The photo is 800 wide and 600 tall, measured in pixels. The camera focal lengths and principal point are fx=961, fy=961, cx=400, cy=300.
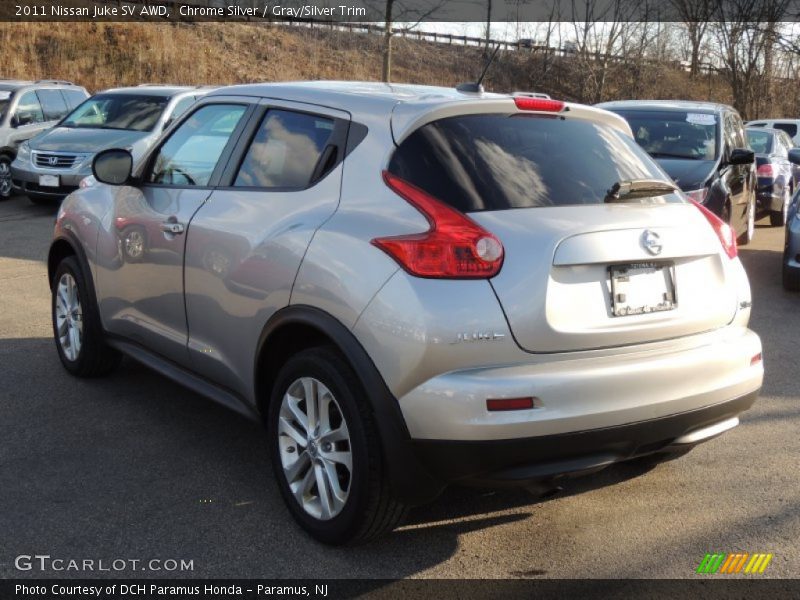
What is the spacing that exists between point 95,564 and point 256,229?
1.44m

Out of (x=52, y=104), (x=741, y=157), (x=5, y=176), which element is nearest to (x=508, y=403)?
(x=741, y=157)

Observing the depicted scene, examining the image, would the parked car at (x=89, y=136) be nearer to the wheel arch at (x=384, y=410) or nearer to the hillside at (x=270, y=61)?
the wheel arch at (x=384, y=410)

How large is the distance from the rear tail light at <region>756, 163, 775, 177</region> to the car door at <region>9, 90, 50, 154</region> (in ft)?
37.7

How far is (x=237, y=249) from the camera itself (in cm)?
405

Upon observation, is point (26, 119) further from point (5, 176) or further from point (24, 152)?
point (24, 152)

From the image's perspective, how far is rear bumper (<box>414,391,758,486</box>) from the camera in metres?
3.23

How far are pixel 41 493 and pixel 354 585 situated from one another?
5.06 feet

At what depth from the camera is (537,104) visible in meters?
3.88

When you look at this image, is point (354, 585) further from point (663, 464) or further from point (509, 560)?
point (663, 464)

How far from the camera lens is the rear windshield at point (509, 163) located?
3.48m

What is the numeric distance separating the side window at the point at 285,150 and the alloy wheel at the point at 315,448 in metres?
0.87

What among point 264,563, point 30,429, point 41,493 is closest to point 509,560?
point 264,563

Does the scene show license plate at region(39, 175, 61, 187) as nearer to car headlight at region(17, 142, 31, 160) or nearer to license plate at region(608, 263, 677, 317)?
car headlight at region(17, 142, 31, 160)

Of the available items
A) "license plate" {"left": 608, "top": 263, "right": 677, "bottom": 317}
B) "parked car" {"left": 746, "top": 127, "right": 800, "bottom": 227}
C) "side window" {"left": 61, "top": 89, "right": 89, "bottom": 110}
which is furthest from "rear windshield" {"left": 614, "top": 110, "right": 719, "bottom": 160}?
"side window" {"left": 61, "top": 89, "right": 89, "bottom": 110}
